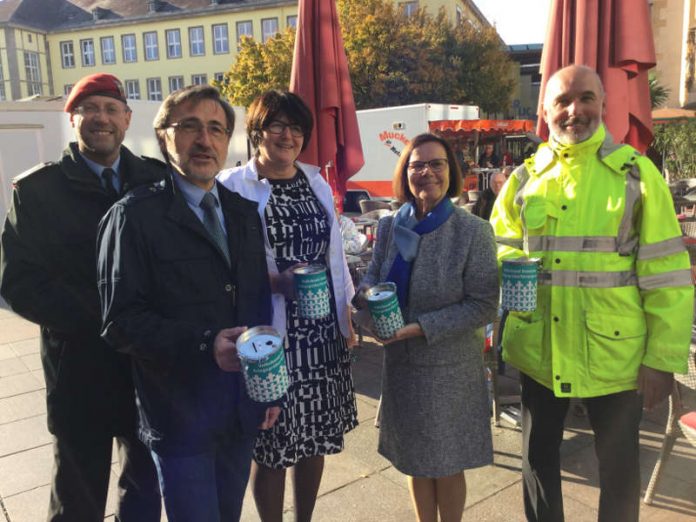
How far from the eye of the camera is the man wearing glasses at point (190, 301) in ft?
5.32

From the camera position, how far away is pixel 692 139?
14.8 metres

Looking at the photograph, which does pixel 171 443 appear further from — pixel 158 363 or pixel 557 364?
pixel 557 364

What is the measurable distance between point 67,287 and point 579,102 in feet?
6.52

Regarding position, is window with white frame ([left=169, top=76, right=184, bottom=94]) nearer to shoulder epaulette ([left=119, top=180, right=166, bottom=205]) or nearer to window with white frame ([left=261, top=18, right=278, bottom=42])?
window with white frame ([left=261, top=18, right=278, bottom=42])

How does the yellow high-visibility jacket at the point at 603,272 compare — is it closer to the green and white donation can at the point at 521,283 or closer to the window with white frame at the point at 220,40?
the green and white donation can at the point at 521,283

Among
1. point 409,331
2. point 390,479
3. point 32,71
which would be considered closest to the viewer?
point 409,331

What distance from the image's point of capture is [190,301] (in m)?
1.71

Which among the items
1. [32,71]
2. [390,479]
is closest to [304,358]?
[390,479]

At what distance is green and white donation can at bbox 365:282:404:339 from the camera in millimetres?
2012

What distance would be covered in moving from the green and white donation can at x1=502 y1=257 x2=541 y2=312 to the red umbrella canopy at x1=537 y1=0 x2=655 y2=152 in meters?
1.24

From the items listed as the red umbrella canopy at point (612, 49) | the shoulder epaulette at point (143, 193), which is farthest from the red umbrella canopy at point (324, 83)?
the shoulder epaulette at point (143, 193)

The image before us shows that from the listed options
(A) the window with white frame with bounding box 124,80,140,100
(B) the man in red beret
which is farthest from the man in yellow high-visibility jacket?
(A) the window with white frame with bounding box 124,80,140,100

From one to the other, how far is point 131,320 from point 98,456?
35.4 inches

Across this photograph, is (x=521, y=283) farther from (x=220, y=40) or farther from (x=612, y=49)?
(x=220, y=40)
